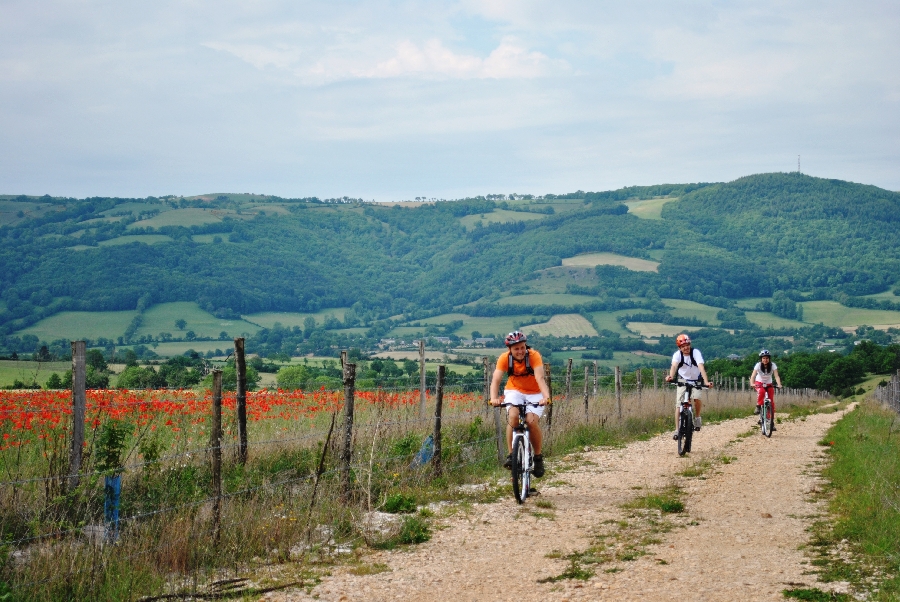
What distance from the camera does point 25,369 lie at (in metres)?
13.9

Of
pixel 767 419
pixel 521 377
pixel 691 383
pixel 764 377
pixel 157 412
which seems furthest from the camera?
pixel 764 377

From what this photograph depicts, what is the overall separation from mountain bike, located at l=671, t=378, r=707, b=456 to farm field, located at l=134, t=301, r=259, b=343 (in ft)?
265

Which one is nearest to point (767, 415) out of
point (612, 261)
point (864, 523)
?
point (864, 523)

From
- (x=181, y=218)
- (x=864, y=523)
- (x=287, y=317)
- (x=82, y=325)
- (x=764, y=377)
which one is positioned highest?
(x=181, y=218)

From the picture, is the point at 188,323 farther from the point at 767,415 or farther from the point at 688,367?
the point at 688,367

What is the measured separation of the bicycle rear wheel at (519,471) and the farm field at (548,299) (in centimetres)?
11585

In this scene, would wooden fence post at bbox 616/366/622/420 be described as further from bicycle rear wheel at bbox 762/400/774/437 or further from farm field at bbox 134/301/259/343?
farm field at bbox 134/301/259/343

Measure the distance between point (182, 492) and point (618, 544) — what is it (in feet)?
13.9

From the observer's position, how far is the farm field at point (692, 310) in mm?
120863

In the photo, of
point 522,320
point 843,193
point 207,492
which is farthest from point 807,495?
point 843,193

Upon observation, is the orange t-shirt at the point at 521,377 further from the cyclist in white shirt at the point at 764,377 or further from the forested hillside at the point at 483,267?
the forested hillside at the point at 483,267

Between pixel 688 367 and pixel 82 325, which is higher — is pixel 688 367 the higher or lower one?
the higher one

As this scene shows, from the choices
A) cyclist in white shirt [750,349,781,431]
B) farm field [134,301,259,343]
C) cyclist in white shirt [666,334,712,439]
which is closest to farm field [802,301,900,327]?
farm field [134,301,259,343]

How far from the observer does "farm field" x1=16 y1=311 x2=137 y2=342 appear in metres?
85.2
